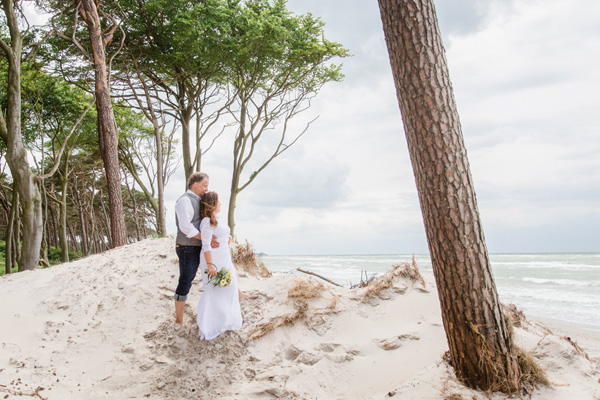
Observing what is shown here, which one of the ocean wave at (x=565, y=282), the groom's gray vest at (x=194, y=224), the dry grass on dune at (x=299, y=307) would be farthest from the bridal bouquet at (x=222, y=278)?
the ocean wave at (x=565, y=282)

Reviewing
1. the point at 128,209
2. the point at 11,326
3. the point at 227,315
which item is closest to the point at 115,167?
the point at 11,326

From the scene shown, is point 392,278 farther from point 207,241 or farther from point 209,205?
point 209,205

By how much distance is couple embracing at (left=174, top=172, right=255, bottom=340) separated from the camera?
4496 millimetres

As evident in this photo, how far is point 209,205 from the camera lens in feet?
14.9

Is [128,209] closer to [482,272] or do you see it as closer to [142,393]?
[142,393]

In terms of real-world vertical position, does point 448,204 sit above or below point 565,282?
above

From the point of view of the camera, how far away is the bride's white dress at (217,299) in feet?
14.8

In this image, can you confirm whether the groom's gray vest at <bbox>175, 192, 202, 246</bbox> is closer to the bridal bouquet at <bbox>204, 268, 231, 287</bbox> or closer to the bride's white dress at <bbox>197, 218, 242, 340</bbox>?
the bride's white dress at <bbox>197, 218, 242, 340</bbox>

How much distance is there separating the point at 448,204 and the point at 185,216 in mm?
2934

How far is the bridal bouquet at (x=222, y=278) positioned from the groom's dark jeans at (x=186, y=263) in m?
0.28

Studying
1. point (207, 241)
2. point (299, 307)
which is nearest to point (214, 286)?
point (207, 241)

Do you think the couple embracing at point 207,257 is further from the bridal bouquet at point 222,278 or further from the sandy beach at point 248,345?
the sandy beach at point 248,345

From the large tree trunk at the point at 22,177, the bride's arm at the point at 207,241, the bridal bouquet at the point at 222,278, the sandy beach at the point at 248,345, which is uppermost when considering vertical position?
the large tree trunk at the point at 22,177

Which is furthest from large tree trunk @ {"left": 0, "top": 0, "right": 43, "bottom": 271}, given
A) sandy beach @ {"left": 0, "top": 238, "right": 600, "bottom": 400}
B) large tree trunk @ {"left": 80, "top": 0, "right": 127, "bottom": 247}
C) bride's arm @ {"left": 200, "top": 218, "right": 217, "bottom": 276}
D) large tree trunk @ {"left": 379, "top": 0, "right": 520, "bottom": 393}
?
large tree trunk @ {"left": 379, "top": 0, "right": 520, "bottom": 393}
